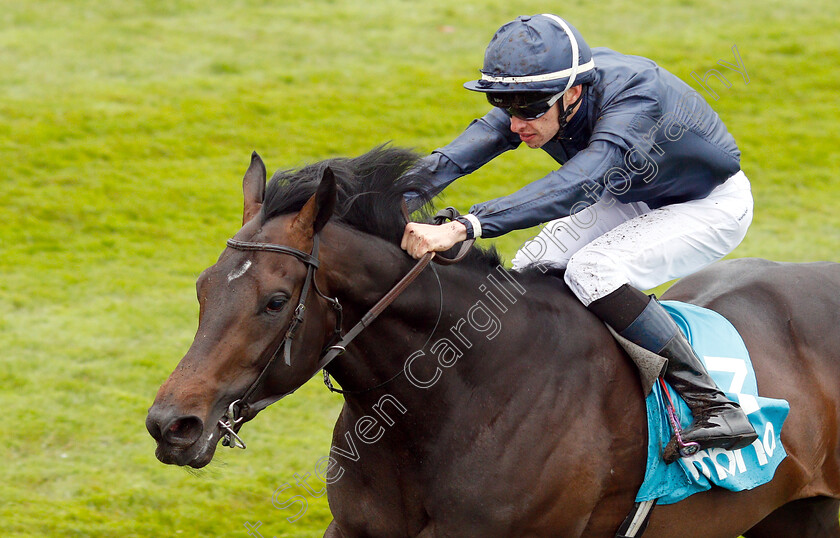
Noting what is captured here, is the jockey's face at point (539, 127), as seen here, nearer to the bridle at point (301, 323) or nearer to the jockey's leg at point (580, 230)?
the jockey's leg at point (580, 230)

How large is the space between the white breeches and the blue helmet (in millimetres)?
689

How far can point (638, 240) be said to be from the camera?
3.89 meters

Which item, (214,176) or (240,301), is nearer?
(240,301)

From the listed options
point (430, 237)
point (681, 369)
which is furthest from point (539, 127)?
point (681, 369)

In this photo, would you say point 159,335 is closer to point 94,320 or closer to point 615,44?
point 94,320

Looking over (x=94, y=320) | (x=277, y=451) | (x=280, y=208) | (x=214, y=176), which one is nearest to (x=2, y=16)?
(x=214, y=176)

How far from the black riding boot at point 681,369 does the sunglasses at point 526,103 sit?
0.73 m

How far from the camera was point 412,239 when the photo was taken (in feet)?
10.8

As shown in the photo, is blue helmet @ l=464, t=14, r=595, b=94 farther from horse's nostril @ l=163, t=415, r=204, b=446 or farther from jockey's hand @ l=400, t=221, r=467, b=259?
horse's nostril @ l=163, t=415, r=204, b=446

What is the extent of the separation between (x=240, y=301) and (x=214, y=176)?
A: 26.6 feet

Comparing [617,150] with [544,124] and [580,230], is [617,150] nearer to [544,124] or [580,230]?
[544,124]

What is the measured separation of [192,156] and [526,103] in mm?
8282

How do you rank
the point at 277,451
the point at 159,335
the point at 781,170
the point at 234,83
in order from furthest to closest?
the point at 234,83
the point at 781,170
the point at 159,335
the point at 277,451

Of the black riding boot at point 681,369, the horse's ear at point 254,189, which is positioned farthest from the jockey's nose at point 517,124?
the horse's ear at point 254,189
